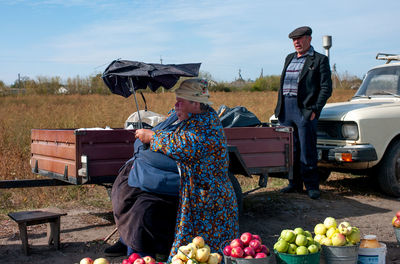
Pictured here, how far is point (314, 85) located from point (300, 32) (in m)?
0.79

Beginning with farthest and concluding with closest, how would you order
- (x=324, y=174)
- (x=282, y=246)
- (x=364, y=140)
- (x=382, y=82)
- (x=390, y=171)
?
(x=324, y=174), (x=382, y=82), (x=390, y=171), (x=364, y=140), (x=282, y=246)

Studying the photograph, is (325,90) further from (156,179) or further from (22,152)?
(22,152)

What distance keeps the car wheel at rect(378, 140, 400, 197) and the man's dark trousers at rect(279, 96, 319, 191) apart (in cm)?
109

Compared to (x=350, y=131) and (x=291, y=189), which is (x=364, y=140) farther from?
(x=291, y=189)

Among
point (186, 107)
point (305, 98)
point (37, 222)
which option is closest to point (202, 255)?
point (186, 107)

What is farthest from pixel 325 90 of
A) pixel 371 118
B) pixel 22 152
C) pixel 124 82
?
pixel 22 152

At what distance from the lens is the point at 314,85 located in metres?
6.97

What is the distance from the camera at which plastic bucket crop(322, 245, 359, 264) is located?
372 cm

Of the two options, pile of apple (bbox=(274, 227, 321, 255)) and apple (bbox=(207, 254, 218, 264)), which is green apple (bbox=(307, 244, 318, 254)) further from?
apple (bbox=(207, 254, 218, 264))

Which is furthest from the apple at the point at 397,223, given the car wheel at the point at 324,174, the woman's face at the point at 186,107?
the car wheel at the point at 324,174

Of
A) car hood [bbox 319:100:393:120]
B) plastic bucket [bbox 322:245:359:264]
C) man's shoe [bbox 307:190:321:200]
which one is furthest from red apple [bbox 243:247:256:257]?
car hood [bbox 319:100:393:120]

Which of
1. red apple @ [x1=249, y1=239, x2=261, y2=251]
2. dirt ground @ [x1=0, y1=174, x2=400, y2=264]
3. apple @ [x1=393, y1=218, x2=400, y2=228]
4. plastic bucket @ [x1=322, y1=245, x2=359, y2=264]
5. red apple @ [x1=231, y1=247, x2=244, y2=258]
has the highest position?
red apple @ [x1=249, y1=239, x2=261, y2=251]

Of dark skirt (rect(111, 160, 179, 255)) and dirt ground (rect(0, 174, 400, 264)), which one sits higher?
dark skirt (rect(111, 160, 179, 255))

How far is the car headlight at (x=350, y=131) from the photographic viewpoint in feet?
23.5
